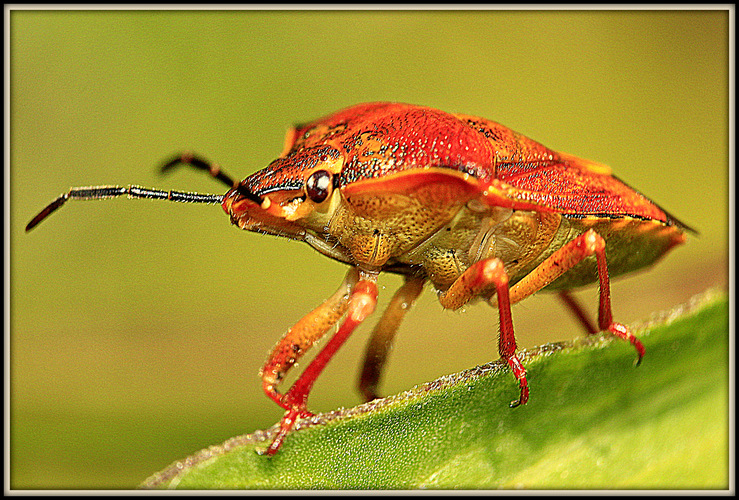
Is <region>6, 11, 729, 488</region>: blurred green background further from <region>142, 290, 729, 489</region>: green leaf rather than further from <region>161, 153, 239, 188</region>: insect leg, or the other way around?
<region>161, 153, 239, 188</region>: insect leg

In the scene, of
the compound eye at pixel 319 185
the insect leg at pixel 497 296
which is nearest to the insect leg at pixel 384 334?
the insect leg at pixel 497 296

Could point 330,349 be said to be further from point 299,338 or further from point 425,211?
point 425,211

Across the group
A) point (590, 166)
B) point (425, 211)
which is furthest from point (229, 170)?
point (590, 166)

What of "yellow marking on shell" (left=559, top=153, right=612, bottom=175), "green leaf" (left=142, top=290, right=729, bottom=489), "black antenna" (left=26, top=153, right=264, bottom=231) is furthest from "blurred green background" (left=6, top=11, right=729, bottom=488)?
"black antenna" (left=26, top=153, right=264, bottom=231)

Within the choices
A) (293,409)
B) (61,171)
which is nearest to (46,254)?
(61,171)

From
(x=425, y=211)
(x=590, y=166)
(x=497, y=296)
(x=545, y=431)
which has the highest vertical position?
(x=590, y=166)

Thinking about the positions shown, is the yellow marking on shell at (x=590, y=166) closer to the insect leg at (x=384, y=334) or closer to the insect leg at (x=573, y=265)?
the insect leg at (x=573, y=265)
